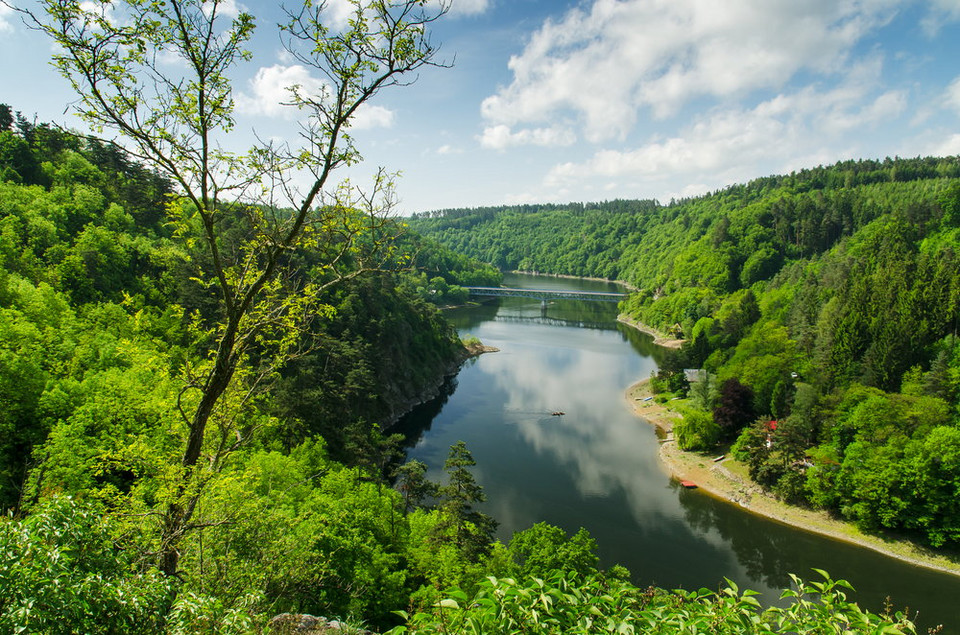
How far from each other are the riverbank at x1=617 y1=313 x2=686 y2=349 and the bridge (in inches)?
605

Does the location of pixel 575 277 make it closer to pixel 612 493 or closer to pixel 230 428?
pixel 612 493

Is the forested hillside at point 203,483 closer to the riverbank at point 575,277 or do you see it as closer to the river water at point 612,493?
the river water at point 612,493

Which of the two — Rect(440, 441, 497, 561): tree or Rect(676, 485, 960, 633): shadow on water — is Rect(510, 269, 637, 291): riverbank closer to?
Rect(676, 485, 960, 633): shadow on water

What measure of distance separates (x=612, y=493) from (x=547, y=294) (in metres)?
85.4

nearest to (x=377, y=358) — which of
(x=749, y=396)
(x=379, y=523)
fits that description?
(x=379, y=523)

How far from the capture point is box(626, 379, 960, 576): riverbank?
26.4m

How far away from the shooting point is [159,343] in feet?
86.1

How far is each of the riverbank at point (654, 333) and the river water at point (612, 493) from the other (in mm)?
11176

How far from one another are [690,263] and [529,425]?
233 ft

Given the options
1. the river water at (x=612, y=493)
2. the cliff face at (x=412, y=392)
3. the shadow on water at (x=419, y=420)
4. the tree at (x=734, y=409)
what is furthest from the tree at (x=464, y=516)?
the tree at (x=734, y=409)

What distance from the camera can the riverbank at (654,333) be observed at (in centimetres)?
7531

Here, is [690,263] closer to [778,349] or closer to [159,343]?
[778,349]

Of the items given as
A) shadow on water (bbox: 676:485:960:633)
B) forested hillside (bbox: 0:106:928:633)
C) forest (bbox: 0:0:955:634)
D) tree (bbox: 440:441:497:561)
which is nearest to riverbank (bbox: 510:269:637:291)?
forest (bbox: 0:0:955:634)

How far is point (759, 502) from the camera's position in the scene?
3164cm
